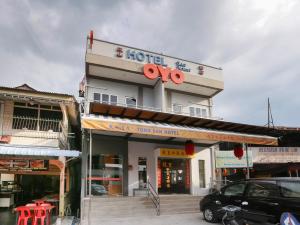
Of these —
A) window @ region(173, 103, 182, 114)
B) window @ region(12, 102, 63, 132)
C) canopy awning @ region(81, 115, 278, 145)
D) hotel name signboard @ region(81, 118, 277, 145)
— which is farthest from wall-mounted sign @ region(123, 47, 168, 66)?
hotel name signboard @ region(81, 118, 277, 145)

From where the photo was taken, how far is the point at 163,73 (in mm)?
18750

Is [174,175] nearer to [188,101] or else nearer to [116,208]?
[188,101]

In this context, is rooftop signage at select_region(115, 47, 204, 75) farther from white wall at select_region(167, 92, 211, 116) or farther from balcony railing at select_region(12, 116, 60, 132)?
balcony railing at select_region(12, 116, 60, 132)

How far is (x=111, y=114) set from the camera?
14.6 metres

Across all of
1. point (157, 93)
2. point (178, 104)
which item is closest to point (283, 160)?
point (178, 104)

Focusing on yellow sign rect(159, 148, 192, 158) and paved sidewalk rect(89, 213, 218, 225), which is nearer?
paved sidewalk rect(89, 213, 218, 225)

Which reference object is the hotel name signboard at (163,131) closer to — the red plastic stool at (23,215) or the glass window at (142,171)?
the red plastic stool at (23,215)

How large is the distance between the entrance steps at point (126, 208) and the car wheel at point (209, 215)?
9.27ft

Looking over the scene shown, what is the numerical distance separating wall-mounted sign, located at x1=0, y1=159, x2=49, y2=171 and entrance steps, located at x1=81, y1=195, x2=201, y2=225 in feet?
10.2

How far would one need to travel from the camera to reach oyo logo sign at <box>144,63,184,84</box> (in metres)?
18.3

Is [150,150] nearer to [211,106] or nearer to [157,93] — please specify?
[157,93]

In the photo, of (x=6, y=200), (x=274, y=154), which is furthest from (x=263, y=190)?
(x=274, y=154)

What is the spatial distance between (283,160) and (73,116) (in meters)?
19.8

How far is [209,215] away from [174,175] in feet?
25.7
